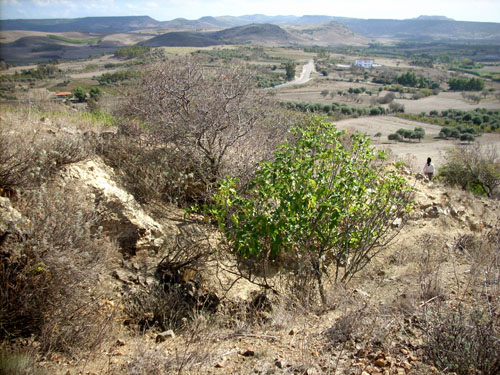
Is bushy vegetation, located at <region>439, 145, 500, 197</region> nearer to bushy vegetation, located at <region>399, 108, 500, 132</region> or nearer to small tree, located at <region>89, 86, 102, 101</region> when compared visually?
small tree, located at <region>89, 86, 102, 101</region>

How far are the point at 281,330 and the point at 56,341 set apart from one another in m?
1.82

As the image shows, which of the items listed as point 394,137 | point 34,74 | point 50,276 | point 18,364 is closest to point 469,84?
point 394,137

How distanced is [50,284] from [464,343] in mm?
3028

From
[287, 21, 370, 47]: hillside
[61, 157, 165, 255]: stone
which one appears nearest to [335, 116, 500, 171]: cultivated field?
[61, 157, 165, 255]: stone

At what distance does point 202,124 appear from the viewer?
551 cm

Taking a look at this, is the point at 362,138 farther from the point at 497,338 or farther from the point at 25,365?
the point at 25,365

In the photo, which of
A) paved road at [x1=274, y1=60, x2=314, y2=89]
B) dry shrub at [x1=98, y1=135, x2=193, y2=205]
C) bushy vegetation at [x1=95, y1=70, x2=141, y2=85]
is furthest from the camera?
paved road at [x1=274, y1=60, x2=314, y2=89]

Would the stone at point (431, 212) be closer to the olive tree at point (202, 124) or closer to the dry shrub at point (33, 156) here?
the olive tree at point (202, 124)

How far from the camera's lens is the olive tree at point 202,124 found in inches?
218

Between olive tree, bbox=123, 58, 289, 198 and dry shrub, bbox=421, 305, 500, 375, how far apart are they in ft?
10.7

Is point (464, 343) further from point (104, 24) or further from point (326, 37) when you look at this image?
point (326, 37)

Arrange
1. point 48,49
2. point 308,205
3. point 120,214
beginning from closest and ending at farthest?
1. point 308,205
2. point 120,214
3. point 48,49

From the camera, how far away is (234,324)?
3.66 metres

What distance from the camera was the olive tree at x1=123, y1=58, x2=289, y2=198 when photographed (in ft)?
18.2
